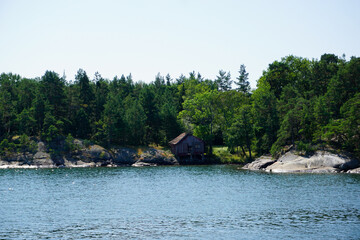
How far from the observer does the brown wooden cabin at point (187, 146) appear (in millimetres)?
96375

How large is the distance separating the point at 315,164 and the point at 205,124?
38689 mm

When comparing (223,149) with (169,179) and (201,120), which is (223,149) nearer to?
(201,120)

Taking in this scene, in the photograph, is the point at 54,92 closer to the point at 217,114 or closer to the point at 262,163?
the point at 217,114

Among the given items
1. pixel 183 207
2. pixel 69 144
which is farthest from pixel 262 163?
pixel 69 144

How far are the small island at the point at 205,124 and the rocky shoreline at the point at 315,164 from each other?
7.1 inches

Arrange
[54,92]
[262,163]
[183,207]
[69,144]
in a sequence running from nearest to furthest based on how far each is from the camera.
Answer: [183,207]
[262,163]
[69,144]
[54,92]

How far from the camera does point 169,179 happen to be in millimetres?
65125

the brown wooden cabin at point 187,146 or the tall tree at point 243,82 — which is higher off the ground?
the tall tree at point 243,82

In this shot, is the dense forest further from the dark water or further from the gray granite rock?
the dark water

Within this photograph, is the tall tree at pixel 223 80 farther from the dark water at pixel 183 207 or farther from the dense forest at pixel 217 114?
the dark water at pixel 183 207

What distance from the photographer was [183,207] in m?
40.2

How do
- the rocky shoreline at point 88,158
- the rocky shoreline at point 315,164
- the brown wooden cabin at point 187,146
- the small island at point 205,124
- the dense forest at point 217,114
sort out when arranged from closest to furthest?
the rocky shoreline at point 315,164 < the small island at point 205,124 < the dense forest at point 217,114 < the rocky shoreline at point 88,158 < the brown wooden cabin at point 187,146

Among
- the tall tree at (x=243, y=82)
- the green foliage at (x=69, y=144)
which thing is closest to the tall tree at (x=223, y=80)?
the tall tree at (x=243, y=82)

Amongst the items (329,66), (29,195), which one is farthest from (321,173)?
(29,195)
